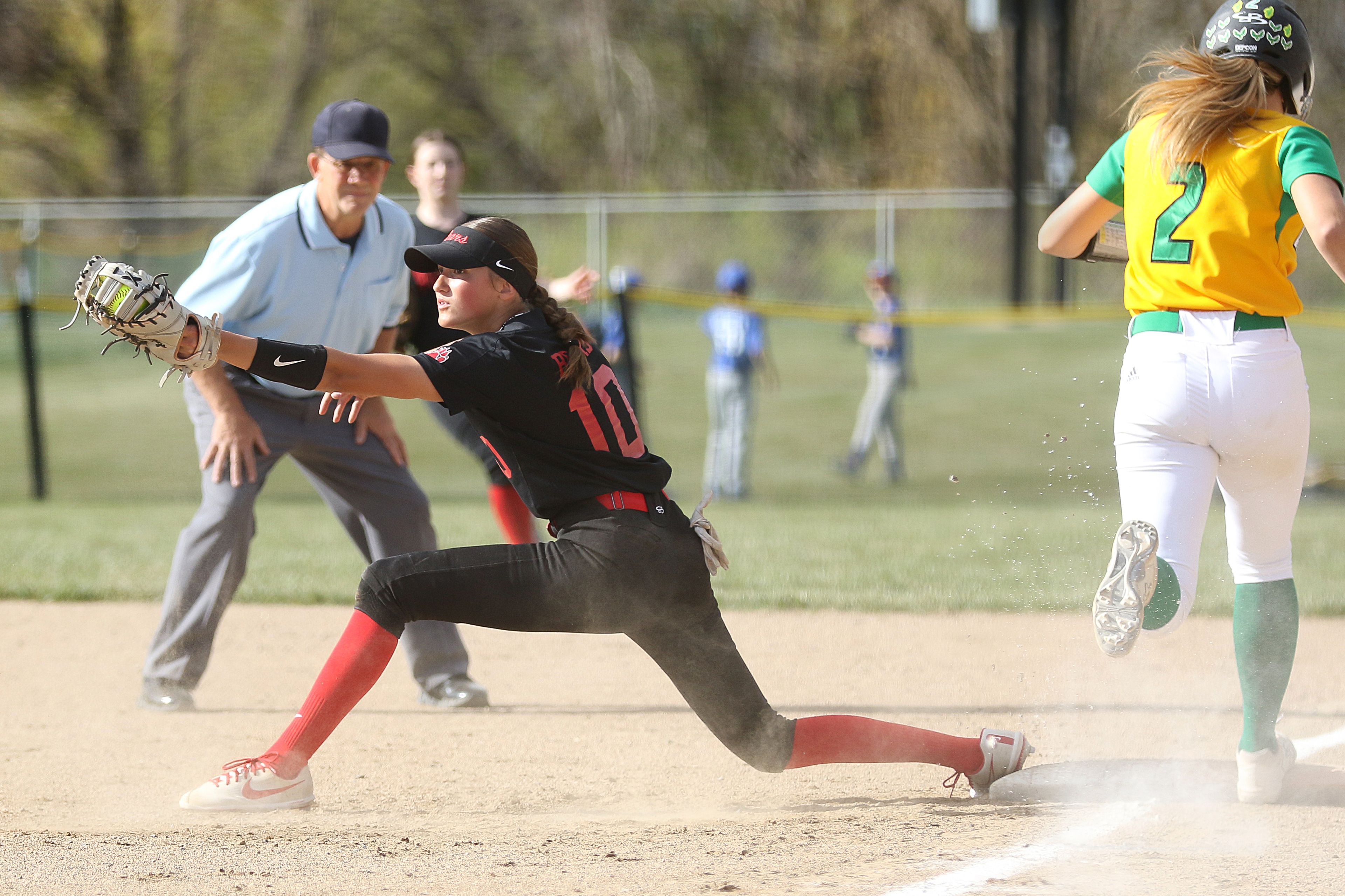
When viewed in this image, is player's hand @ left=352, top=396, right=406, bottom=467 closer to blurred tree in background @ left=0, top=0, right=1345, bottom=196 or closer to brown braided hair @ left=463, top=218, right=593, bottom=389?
brown braided hair @ left=463, top=218, right=593, bottom=389

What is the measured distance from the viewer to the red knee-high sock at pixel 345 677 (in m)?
3.46

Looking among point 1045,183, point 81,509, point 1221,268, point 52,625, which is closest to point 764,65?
point 1045,183

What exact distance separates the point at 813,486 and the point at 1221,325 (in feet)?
26.7

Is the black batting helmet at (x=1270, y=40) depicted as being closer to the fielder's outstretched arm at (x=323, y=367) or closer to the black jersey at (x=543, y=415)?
the black jersey at (x=543, y=415)

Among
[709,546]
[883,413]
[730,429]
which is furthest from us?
[883,413]

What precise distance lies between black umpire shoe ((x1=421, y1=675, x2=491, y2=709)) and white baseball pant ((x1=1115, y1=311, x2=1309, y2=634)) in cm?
239

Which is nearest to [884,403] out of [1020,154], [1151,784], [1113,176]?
[1020,154]

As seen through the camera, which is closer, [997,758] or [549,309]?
[549,309]

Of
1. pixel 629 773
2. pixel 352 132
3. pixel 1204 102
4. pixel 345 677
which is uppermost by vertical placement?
pixel 352 132

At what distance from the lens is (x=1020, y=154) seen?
16500 millimetres

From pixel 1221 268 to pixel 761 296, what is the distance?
16.8m

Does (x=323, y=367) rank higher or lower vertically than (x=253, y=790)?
higher

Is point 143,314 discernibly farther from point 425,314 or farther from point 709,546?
point 425,314

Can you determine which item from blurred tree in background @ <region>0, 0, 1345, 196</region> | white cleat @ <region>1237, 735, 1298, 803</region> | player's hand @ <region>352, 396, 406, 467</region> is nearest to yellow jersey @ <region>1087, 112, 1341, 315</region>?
white cleat @ <region>1237, 735, 1298, 803</region>
